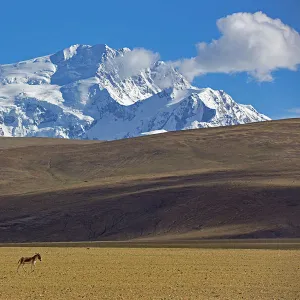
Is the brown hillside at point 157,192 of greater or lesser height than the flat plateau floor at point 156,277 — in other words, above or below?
above

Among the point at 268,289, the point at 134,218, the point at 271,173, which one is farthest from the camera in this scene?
the point at 271,173

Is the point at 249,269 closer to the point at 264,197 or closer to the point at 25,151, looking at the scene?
the point at 264,197

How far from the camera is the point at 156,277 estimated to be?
37.2m

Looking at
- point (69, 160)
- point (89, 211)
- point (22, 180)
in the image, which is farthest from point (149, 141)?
point (89, 211)

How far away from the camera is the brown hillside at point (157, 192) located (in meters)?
94.2

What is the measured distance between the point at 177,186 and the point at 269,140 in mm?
56014

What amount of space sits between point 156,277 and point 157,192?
70222mm

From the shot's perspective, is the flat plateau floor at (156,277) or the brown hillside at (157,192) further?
the brown hillside at (157,192)

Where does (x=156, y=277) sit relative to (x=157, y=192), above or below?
below

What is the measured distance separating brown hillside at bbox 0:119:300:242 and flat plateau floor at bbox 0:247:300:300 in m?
37.8

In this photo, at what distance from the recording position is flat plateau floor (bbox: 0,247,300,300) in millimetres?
31406

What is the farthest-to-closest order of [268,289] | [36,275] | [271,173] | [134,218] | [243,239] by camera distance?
[271,173] < [134,218] < [243,239] < [36,275] < [268,289]

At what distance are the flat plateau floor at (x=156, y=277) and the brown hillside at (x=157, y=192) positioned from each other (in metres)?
37.8

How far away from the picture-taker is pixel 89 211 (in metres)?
103
